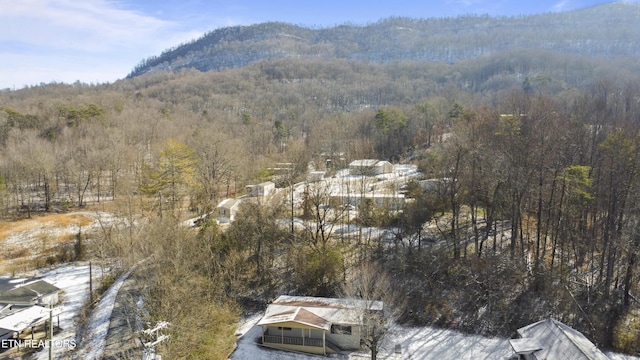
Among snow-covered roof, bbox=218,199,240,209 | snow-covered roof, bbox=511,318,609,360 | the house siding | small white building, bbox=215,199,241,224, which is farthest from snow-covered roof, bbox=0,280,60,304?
snow-covered roof, bbox=511,318,609,360

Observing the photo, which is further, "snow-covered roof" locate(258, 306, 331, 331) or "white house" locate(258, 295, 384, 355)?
"white house" locate(258, 295, 384, 355)

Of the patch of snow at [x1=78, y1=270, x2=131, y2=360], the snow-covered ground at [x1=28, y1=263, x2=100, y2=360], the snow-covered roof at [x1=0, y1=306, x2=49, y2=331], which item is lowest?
the snow-covered ground at [x1=28, y1=263, x2=100, y2=360]

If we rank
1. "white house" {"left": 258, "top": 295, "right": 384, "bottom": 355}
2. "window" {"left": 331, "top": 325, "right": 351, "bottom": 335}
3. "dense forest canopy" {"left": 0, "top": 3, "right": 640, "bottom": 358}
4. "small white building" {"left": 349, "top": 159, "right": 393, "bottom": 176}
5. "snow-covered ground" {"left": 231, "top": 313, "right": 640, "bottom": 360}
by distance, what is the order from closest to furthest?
"snow-covered ground" {"left": 231, "top": 313, "right": 640, "bottom": 360} → "white house" {"left": 258, "top": 295, "right": 384, "bottom": 355} → "window" {"left": 331, "top": 325, "right": 351, "bottom": 335} → "dense forest canopy" {"left": 0, "top": 3, "right": 640, "bottom": 358} → "small white building" {"left": 349, "top": 159, "right": 393, "bottom": 176}

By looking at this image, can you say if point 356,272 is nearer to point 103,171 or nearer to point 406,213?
point 406,213

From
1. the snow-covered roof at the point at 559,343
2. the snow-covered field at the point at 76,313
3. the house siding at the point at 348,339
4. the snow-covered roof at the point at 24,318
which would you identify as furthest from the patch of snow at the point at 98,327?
the snow-covered roof at the point at 559,343

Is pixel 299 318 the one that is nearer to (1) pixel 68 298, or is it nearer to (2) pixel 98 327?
(2) pixel 98 327

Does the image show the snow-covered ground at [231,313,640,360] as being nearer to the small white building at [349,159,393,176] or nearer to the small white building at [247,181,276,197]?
the small white building at [247,181,276,197]

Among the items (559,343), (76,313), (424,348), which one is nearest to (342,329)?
(424,348)

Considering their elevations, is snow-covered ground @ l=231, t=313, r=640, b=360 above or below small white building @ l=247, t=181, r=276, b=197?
below
